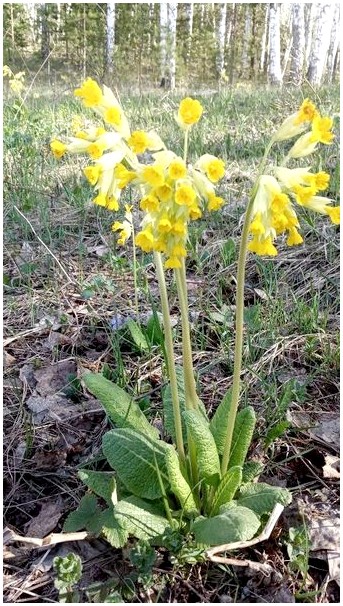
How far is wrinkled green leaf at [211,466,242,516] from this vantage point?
173 cm

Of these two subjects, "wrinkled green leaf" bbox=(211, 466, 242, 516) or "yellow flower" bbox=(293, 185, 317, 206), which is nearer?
"yellow flower" bbox=(293, 185, 317, 206)

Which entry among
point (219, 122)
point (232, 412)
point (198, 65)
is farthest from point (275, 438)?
point (198, 65)

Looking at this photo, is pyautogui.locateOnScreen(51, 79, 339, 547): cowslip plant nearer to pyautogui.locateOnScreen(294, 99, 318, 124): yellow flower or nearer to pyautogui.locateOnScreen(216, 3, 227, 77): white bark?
pyautogui.locateOnScreen(294, 99, 318, 124): yellow flower

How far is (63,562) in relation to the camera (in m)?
1.59

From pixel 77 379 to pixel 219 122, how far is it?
4099mm

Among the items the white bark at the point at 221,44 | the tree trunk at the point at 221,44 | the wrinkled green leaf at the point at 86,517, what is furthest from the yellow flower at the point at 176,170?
the white bark at the point at 221,44

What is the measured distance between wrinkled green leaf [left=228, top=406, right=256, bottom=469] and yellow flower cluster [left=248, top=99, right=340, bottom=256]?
610 millimetres

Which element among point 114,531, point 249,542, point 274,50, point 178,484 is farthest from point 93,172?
point 274,50

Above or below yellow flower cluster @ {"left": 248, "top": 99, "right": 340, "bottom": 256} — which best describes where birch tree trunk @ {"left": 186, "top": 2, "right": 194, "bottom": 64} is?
above

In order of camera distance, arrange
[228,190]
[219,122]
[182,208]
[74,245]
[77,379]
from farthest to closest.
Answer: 1. [219,122]
2. [228,190]
3. [74,245]
4. [77,379]
5. [182,208]

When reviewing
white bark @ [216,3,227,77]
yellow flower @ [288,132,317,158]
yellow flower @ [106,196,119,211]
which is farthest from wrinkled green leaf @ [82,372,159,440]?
white bark @ [216,3,227,77]

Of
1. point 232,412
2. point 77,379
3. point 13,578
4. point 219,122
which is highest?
point 219,122

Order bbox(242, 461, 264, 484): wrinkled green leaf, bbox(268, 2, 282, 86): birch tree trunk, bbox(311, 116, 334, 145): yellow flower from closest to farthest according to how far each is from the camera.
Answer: bbox(311, 116, 334, 145): yellow flower → bbox(242, 461, 264, 484): wrinkled green leaf → bbox(268, 2, 282, 86): birch tree trunk

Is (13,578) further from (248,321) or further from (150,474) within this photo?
(248,321)
